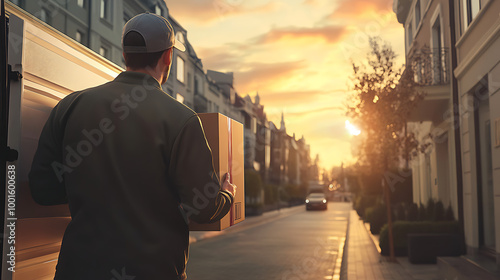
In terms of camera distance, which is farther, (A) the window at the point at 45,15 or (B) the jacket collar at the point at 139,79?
(A) the window at the point at 45,15

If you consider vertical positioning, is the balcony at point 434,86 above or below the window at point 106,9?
below

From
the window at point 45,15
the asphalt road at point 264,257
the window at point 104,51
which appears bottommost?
the asphalt road at point 264,257

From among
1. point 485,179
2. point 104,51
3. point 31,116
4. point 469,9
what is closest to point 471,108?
point 485,179

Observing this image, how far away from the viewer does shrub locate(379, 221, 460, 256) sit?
504 inches

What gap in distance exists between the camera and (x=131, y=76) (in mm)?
2215

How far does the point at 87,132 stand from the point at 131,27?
459 mm

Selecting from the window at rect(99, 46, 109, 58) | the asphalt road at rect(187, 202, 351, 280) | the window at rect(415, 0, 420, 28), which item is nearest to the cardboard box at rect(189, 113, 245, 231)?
the asphalt road at rect(187, 202, 351, 280)

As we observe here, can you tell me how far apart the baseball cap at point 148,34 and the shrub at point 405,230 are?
11.9 metres

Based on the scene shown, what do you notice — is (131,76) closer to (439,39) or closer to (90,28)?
(439,39)

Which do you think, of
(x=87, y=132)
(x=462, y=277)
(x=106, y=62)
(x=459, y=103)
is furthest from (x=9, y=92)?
(x=459, y=103)

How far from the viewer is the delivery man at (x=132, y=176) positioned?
2.00 metres

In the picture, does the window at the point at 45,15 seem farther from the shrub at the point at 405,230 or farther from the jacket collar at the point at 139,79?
the jacket collar at the point at 139,79

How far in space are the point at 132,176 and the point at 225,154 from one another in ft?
2.63

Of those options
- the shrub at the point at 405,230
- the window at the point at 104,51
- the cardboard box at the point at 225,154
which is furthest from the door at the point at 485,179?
the window at the point at 104,51
